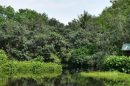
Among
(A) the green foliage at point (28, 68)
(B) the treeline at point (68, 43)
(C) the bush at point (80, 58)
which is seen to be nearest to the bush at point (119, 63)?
(B) the treeline at point (68, 43)

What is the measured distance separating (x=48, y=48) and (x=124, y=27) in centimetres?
996

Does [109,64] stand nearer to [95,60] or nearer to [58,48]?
[95,60]

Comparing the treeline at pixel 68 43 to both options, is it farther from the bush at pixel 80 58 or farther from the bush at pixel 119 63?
the bush at pixel 119 63

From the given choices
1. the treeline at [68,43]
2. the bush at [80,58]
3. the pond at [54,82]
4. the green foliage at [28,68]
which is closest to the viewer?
the pond at [54,82]

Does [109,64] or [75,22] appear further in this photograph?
[75,22]

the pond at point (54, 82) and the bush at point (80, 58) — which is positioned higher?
the bush at point (80, 58)

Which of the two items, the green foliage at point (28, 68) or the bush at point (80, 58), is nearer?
the green foliage at point (28, 68)

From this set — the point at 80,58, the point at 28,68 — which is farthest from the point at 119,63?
the point at 80,58

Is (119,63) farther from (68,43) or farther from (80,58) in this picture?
(68,43)

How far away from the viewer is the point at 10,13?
69938mm

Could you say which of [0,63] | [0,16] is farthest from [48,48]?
[0,16]

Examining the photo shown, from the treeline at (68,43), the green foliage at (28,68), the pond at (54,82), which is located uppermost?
the treeline at (68,43)

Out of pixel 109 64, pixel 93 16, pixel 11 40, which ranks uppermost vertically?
pixel 93 16

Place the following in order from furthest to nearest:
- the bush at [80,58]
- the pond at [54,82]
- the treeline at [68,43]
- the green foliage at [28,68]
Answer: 1. the bush at [80,58]
2. the treeline at [68,43]
3. the green foliage at [28,68]
4. the pond at [54,82]
